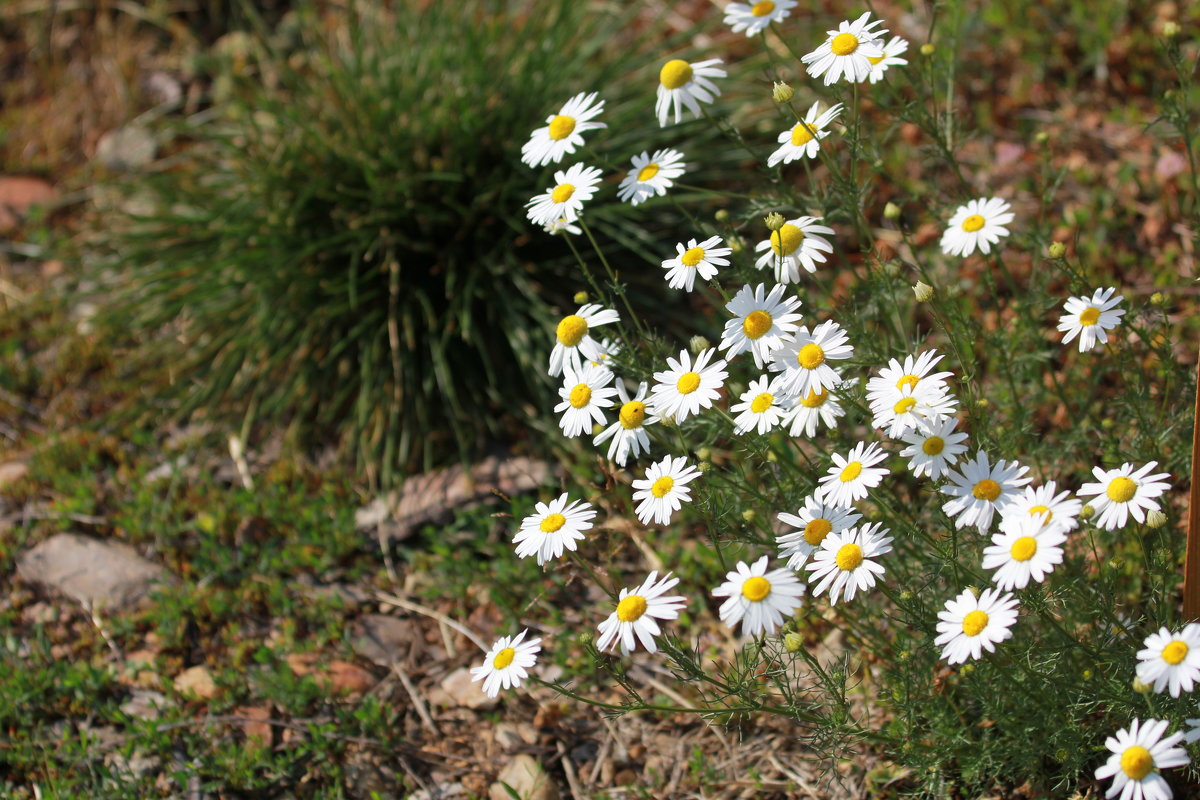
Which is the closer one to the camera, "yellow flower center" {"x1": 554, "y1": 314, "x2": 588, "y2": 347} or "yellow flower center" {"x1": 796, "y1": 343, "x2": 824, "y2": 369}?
"yellow flower center" {"x1": 796, "y1": 343, "x2": 824, "y2": 369}

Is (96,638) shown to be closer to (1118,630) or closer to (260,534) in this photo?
(260,534)

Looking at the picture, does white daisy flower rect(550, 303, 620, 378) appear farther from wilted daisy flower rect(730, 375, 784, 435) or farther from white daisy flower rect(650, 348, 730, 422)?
wilted daisy flower rect(730, 375, 784, 435)

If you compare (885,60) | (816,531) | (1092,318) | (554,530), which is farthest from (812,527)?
(885,60)

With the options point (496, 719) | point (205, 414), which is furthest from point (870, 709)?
point (205, 414)

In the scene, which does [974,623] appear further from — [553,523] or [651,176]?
[651,176]

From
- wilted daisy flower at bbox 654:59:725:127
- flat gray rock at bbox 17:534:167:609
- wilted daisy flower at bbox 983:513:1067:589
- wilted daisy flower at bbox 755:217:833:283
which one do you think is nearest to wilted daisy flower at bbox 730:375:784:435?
wilted daisy flower at bbox 755:217:833:283

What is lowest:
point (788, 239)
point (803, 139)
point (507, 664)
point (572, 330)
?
point (507, 664)
